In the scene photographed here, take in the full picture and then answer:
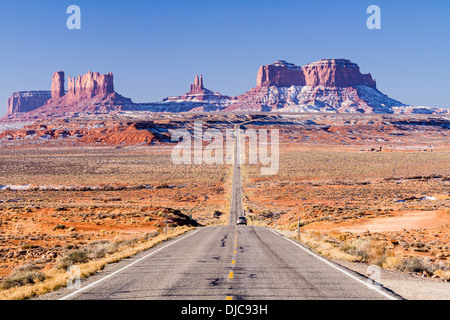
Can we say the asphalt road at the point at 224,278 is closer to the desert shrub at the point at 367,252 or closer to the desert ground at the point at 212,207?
the desert shrub at the point at 367,252

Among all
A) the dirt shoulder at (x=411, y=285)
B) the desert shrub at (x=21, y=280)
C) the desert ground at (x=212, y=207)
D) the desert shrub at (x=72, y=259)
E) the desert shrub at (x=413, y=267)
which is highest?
the dirt shoulder at (x=411, y=285)

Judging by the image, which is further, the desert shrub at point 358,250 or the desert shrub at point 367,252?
the desert shrub at point 358,250

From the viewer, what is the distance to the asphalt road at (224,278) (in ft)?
29.2

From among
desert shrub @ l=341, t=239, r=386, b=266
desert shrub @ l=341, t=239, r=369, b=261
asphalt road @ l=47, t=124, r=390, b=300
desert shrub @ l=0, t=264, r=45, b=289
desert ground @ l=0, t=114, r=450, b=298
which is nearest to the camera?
asphalt road @ l=47, t=124, r=390, b=300

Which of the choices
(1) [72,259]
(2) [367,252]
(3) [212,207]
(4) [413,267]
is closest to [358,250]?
(2) [367,252]

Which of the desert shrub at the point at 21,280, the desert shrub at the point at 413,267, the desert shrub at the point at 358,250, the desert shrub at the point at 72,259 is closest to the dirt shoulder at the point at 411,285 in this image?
the desert shrub at the point at 413,267

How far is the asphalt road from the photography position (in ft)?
29.2

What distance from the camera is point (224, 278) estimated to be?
10.7m

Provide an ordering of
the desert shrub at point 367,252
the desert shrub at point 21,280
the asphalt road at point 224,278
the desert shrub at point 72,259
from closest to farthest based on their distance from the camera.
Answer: the asphalt road at point 224,278
the desert shrub at point 21,280
the desert shrub at point 367,252
the desert shrub at point 72,259

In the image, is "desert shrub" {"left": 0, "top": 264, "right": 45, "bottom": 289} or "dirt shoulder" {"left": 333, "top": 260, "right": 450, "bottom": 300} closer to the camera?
"dirt shoulder" {"left": 333, "top": 260, "right": 450, "bottom": 300}

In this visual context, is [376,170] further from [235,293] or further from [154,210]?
[235,293]

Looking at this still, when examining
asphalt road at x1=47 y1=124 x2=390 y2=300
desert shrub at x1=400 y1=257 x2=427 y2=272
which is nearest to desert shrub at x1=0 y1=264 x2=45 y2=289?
asphalt road at x1=47 y1=124 x2=390 y2=300

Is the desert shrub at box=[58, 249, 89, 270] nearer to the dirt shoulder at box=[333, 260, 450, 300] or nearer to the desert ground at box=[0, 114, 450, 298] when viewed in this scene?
the desert ground at box=[0, 114, 450, 298]
